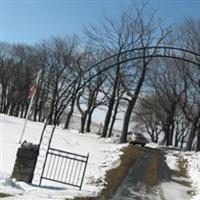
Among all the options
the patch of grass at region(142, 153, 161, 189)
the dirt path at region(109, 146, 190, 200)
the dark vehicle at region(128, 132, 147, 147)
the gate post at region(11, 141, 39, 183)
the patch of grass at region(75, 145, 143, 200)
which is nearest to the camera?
the gate post at region(11, 141, 39, 183)

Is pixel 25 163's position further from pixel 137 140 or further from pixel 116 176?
pixel 137 140

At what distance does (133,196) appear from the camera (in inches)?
628

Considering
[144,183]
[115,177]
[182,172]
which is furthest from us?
[182,172]

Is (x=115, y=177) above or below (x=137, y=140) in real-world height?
below

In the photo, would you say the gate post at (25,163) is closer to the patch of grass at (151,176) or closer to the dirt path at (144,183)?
the dirt path at (144,183)

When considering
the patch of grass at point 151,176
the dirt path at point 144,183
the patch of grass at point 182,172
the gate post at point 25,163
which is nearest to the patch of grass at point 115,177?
the dirt path at point 144,183

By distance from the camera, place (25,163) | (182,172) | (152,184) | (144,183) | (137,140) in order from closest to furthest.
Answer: (25,163), (144,183), (152,184), (182,172), (137,140)

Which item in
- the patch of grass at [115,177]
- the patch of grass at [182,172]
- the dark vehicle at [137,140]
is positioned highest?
the dark vehicle at [137,140]

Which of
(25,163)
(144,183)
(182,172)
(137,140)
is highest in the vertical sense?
(137,140)

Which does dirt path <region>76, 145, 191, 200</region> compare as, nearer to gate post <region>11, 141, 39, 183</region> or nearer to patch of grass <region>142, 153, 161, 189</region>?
patch of grass <region>142, 153, 161, 189</region>

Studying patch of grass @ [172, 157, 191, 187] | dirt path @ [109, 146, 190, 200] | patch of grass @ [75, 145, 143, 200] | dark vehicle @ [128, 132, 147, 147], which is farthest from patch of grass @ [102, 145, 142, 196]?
dark vehicle @ [128, 132, 147, 147]

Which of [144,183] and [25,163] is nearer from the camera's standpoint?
[25,163]

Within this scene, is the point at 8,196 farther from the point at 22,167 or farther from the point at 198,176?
the point at 198,176

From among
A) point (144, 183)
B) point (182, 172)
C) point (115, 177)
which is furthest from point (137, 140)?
point (115, 177)
